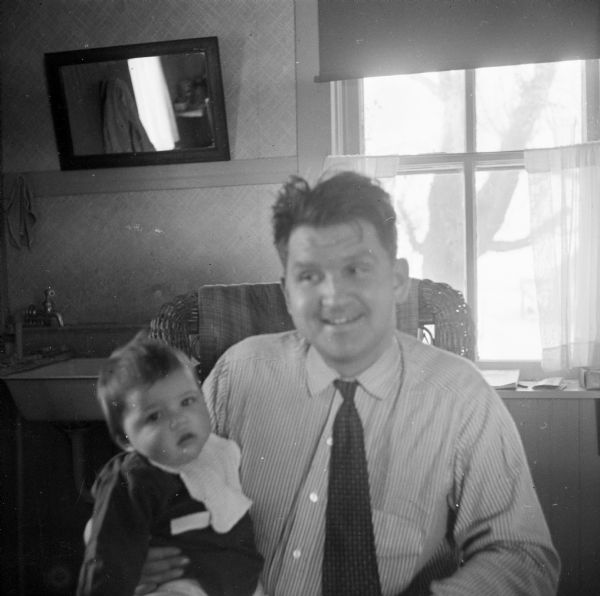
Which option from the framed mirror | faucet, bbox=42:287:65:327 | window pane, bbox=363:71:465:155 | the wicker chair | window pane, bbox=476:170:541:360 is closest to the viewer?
the wicker chair

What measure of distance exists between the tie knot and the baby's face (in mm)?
210

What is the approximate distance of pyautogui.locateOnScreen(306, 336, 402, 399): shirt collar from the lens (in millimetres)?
823

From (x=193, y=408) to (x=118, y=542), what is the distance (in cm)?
21

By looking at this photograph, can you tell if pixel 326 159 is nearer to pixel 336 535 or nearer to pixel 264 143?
pixel 264 143

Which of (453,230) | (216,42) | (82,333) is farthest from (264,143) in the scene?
(82,333)

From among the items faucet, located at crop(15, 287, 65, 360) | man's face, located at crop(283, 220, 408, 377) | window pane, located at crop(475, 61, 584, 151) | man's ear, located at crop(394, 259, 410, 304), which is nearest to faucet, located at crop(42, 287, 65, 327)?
faucet, located at crop(15, 287, 65, 360)

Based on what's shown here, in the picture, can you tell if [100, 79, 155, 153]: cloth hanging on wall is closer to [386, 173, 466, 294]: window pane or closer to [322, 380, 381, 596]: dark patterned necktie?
[386, 173, 466, 294]: window pane

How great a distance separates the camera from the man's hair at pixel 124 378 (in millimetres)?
736

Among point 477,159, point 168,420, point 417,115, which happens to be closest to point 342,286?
point 168,420

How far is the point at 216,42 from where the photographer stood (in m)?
1.49

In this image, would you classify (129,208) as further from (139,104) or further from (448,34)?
(448,34)

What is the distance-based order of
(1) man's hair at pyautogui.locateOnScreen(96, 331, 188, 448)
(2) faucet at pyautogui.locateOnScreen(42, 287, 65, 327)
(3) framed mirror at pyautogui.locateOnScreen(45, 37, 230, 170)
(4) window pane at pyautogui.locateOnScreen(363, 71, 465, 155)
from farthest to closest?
(4) window pane at pyautogui.locateOnScreen(363, 71, 465, 155) < (3) framed mirror at pyautogui.locateOnScreen(45, 37, 230, 170) < (2) faucet at pyautogui.locateOnScreen(42, 287, 65, 327) < (1) man's hair at pyautogui.locateOnScreen(96, 331, 188, 448)

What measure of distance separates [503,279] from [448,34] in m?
0.74

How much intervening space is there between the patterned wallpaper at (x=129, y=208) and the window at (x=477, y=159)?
23 centimetres
